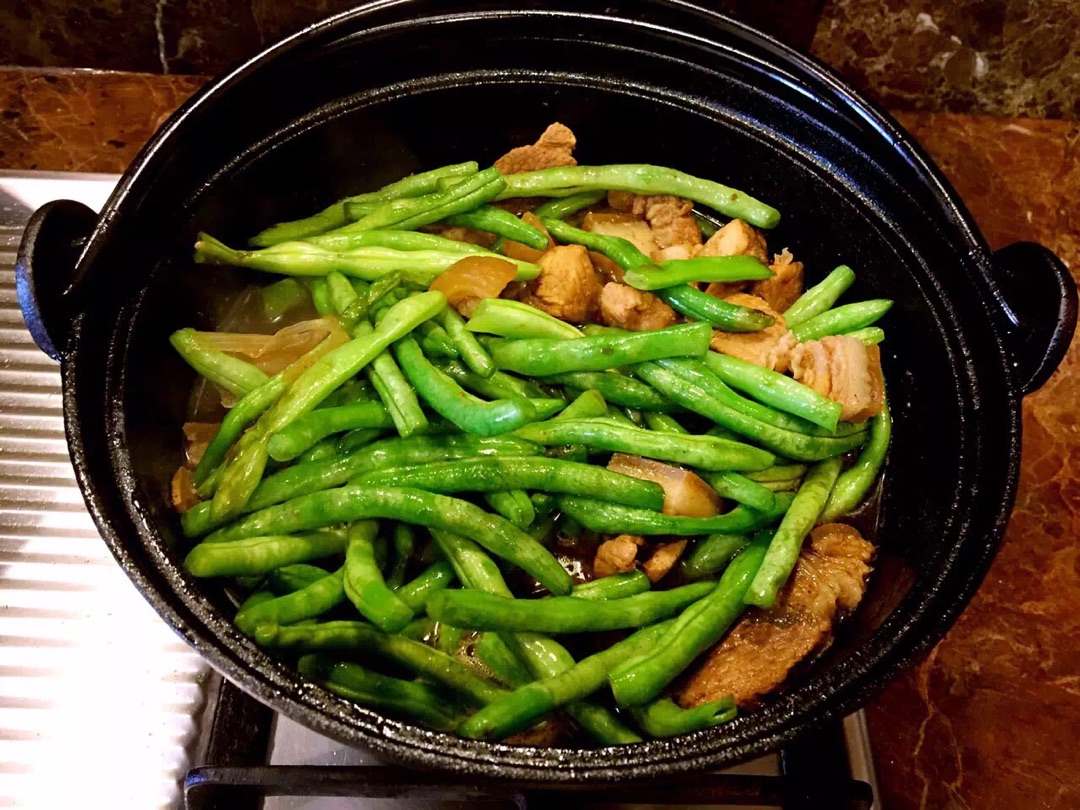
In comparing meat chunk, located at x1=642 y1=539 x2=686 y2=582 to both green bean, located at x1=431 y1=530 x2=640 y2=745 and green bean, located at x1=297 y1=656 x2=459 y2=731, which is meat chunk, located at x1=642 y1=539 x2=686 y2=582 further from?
green bean, located at x1=297 y1=656 x2=459 y2=731

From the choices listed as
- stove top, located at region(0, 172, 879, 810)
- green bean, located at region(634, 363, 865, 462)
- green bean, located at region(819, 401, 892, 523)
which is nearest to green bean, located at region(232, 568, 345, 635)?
stove top, located at region(0, 172, 879, 810)

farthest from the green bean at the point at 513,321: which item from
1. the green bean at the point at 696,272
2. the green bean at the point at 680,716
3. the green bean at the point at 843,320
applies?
the green bean at the point at 680,716

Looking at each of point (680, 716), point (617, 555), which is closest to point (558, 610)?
point (617, 555)

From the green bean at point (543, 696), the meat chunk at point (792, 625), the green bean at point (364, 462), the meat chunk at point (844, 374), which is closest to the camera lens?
the green bean at point (543, 696)

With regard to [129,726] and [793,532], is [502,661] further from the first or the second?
[129,726]

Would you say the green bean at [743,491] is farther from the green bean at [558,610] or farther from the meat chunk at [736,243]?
the meat chunk at [736,243]
